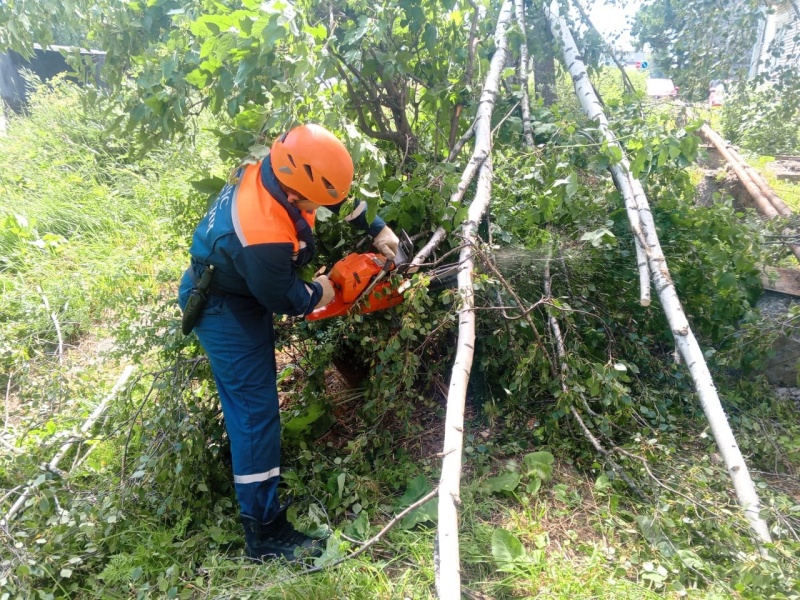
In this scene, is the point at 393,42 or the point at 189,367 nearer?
the point at 189,367

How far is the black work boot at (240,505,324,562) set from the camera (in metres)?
2.47

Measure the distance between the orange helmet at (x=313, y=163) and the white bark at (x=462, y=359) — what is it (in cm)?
68

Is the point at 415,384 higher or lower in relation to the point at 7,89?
lower

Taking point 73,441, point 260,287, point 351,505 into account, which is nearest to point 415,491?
point 351,505

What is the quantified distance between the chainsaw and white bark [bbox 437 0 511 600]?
300 millimetres

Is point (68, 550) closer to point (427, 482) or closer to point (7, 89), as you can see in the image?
point (427, 482)

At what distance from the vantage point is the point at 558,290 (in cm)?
315

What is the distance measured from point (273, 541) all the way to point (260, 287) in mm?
1239

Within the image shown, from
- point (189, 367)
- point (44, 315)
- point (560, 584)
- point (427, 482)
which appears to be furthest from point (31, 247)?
point (560, 584)

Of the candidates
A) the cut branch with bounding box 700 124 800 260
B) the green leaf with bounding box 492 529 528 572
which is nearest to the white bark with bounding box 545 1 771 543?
the green leaf with bounding box 492 529 528 572

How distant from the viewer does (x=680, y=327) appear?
2.35m

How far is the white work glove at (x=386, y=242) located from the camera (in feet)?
8.96

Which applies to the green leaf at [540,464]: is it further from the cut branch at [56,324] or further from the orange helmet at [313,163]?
the cut branch at [56,324]

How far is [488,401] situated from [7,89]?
31.8 ft
